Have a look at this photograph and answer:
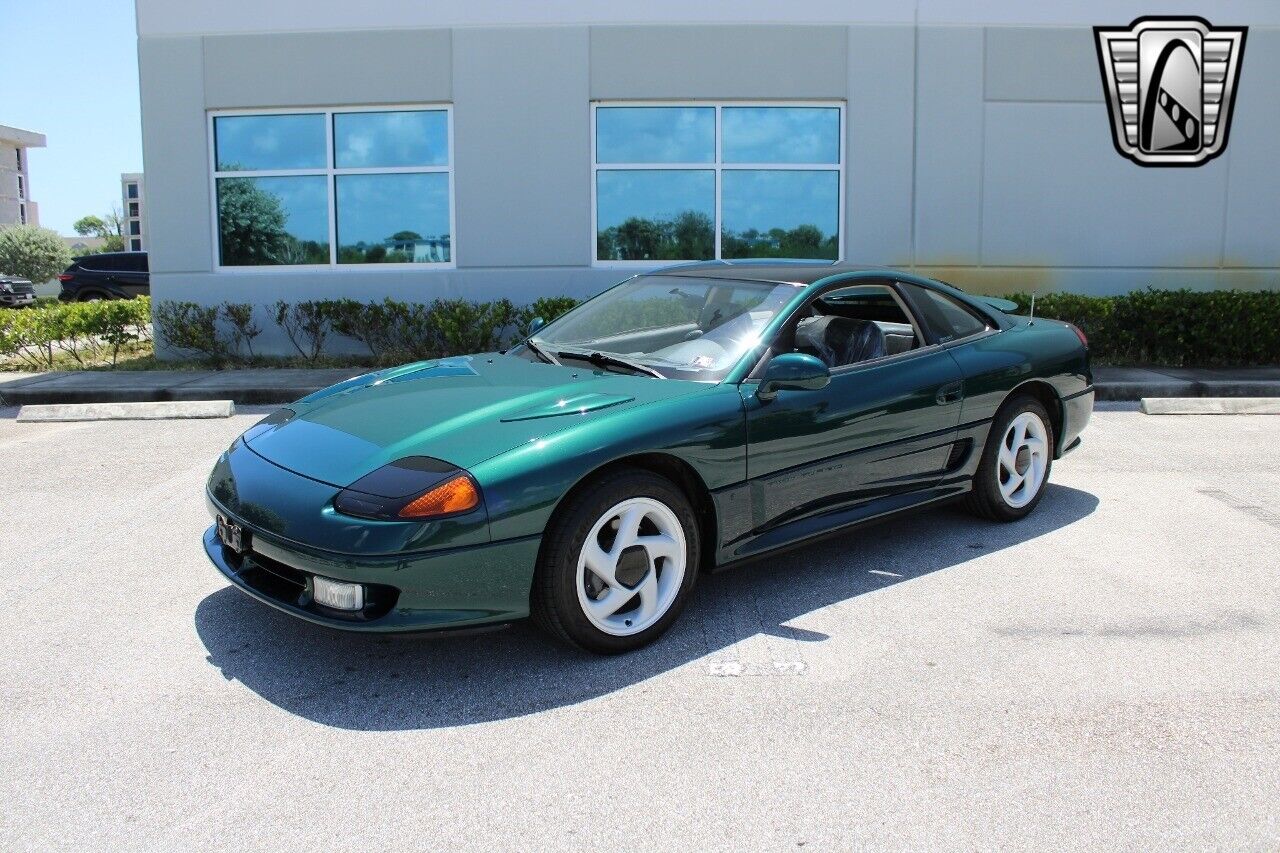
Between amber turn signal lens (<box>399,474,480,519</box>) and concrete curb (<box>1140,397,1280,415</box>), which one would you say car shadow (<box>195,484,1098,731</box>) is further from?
concrete curb (<box>1140,397,1280,415</box>)

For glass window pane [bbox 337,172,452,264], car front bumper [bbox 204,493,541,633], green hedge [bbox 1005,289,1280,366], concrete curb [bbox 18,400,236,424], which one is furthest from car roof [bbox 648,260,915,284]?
glass window pane [bbox 337,172,452,264]

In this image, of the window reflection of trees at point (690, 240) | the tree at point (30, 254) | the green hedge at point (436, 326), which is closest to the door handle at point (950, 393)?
the green hedge at point (436, 326)

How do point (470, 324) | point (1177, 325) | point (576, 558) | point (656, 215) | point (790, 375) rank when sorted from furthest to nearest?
point (656, 215)
point (470, 324)
point (1177, 325)
point (790, 375)
point (576, 558)

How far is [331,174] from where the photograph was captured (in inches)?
505

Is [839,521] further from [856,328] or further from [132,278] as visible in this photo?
[132,278]

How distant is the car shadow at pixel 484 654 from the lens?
12.1 feet

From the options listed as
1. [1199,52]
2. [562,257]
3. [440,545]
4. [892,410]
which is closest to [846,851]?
[440,545]

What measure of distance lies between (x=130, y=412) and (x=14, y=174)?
74657 mm

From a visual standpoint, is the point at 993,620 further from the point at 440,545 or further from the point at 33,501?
the point at 33,501

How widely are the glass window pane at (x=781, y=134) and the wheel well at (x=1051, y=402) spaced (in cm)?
718

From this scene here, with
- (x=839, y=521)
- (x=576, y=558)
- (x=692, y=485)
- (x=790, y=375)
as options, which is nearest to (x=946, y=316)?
(x=839, y=521)

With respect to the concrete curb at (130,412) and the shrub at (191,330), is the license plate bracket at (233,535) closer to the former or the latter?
the concrete curb at (130,412)

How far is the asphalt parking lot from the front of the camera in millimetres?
2963

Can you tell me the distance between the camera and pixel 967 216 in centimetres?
1255
